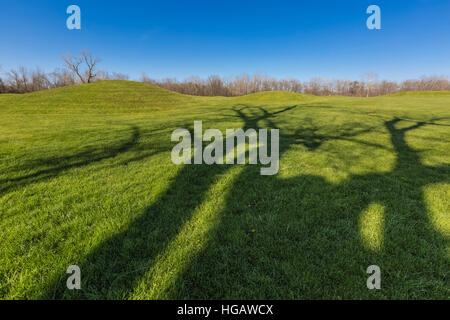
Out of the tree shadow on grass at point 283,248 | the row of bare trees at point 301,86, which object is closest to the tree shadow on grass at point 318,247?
the tree shadow on grass at point 283,248

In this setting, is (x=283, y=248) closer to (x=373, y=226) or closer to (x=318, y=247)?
(x=318, y=247)

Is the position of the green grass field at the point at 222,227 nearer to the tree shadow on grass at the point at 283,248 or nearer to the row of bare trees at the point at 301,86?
the tree shadow on grass at the point at 283,248

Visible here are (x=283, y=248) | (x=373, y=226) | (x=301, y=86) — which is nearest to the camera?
(x=283, y=248)

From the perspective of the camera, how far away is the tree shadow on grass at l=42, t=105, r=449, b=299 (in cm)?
186

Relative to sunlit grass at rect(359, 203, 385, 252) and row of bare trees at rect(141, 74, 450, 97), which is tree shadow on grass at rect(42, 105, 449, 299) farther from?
row of bare trees at rect(141, 74, 450, 97)

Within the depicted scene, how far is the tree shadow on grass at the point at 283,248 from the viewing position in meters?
1.86

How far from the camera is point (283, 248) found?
233 centimetres

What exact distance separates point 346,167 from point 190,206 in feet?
13.6

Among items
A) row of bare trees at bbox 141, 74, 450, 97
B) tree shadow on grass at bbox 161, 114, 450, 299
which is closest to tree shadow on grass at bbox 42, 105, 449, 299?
tree shadow on grass at bbox 161, 114, 450, 299

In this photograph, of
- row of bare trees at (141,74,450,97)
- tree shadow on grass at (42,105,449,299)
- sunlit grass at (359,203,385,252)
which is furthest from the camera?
row of bare trees at (141,74,450,97)

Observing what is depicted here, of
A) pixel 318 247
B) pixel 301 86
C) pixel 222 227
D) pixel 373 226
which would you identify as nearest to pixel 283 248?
pixel 318 247

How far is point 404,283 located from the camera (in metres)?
1.88
